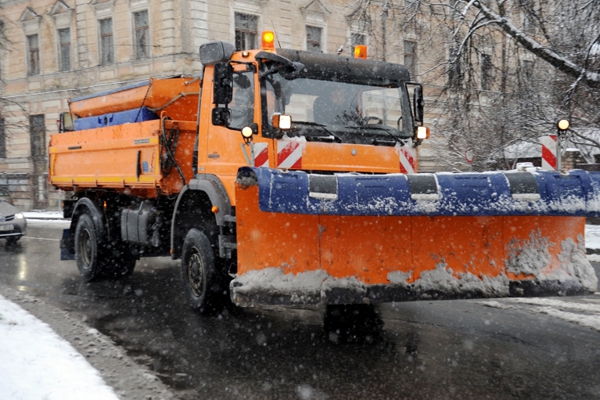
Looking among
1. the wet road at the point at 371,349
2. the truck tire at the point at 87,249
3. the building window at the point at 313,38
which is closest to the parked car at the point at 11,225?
the truck tire at the point at 87,249

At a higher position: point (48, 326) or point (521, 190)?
point (521, 190)

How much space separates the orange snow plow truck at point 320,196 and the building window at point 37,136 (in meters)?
23.4

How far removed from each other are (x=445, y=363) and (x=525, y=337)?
3.73 ft

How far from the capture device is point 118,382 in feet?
14.7

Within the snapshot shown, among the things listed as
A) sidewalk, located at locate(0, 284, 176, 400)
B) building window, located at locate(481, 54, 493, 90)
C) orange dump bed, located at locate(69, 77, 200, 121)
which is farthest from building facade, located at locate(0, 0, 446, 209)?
sidewalk, located at locate(0, 284, 176, 400)

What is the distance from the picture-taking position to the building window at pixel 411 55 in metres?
Result: 16.8

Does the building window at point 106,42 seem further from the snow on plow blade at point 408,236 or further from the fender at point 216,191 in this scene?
the snow on plow blade at point 408,236

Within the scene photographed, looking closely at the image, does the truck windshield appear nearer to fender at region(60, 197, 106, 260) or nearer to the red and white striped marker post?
the red and white striped marker post

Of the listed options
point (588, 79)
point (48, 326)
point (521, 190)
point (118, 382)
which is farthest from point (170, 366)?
point (588, 79)

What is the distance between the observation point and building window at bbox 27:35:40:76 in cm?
3016

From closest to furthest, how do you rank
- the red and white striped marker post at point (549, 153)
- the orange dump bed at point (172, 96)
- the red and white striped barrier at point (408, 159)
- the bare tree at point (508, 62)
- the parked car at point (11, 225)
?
1. the red and white striped barrier at point (408, 159)
2. the orange dump bed at point (172, 96)
3. the red and white striped marker post at point (549, 153)
4. the bare tree at point (508, 62)
5. the parked car at point (11, 225)

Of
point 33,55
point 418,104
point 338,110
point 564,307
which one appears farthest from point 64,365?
point 33,55

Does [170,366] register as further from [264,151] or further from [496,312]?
[496,312]

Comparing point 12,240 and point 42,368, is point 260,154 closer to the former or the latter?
point 42,368
